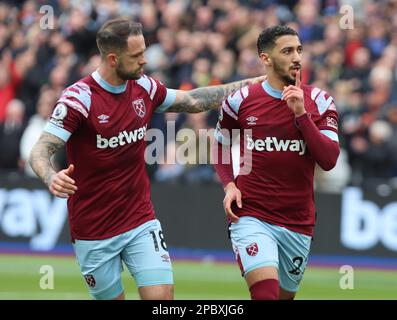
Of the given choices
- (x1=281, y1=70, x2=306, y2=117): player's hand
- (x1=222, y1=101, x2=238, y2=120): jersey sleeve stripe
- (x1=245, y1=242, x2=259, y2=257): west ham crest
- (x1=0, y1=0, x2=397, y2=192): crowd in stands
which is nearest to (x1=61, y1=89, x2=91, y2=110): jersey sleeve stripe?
(x1=222, y1=101, x2=238, y2=120): jersey sleeve stripe

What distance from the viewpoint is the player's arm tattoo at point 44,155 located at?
9.06 m

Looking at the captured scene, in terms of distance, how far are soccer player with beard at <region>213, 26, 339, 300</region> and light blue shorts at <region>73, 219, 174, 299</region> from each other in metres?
0.71

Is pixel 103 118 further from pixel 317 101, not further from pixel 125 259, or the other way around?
pixel 317 101

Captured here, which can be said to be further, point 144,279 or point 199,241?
point 199,241

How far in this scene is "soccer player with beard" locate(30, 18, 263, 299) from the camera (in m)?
9.57

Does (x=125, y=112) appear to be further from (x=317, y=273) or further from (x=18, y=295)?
(x=317, y=273)

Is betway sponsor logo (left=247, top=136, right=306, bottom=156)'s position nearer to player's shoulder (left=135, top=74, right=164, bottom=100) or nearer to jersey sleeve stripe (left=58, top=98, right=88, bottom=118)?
player's shoulder (left=135, top=74, right=164, bottom=100)

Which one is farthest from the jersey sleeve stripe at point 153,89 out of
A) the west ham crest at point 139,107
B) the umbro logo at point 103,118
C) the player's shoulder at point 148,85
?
the umbro logo at point 103,118

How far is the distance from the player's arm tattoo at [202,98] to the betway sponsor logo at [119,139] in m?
0.69

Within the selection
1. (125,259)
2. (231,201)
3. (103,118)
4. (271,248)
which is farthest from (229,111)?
(125,259)
